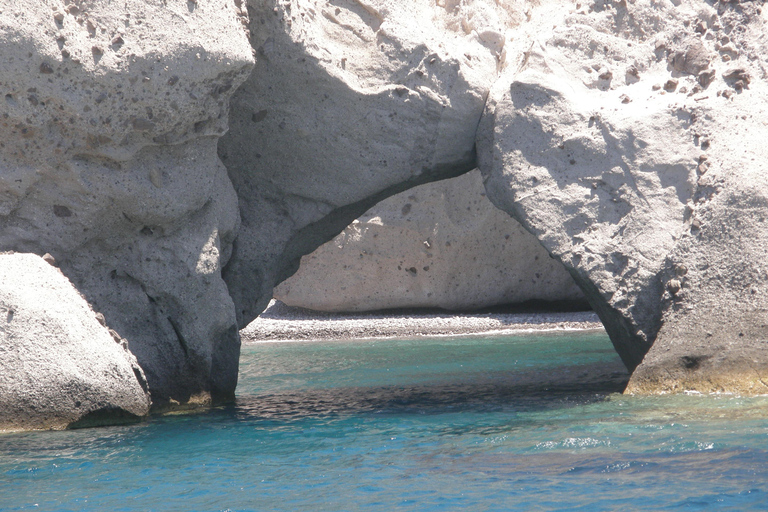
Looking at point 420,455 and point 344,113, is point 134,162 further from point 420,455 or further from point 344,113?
point 420,455

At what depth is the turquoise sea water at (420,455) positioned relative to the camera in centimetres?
457

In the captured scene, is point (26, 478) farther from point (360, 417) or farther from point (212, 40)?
point (212, 40)

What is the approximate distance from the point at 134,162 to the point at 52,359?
1.86 metres

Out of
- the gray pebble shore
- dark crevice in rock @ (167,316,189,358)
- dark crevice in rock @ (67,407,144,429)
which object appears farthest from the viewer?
the gray pebble shore

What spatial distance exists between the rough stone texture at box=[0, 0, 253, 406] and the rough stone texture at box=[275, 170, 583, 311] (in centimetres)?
869

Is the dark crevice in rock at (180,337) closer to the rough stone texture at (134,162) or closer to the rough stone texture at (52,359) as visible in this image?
the rough stone texture at (134,162)

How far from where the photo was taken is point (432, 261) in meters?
17.1

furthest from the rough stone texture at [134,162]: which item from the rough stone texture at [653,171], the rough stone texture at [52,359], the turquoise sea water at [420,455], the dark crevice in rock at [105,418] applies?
the rough stone texture at [653,171]

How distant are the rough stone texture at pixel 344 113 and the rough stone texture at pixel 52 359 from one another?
7.19ft

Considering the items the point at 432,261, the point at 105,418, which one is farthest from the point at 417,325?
the point at 105,418

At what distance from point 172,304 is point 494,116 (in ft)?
12.2

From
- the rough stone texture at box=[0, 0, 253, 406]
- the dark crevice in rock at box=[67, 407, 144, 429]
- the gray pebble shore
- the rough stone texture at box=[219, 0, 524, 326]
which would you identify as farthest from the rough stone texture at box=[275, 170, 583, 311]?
the dark crevice in rock at box=[67, 407, 144, 429]

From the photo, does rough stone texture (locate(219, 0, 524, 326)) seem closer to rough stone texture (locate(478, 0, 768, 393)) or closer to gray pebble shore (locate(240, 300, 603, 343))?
rough stone texture (locate(478, 0, 768, 393))

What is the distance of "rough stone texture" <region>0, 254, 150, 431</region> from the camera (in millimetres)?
6324
